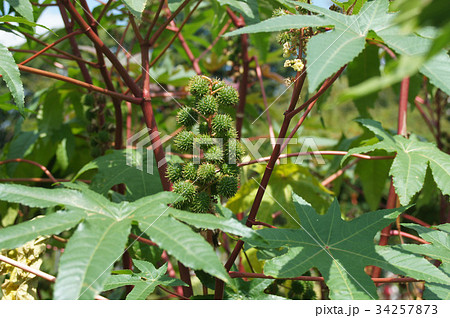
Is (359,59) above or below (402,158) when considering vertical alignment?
above

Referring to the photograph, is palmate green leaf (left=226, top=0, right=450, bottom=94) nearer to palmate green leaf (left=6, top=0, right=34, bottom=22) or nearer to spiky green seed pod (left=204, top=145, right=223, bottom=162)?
spiky green seed pod (left=204, top=145, right=223, bottom=162)

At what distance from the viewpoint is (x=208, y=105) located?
113cm

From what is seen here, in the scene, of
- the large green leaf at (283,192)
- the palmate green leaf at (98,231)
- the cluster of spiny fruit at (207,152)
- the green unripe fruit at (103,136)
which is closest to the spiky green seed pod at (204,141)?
the cluster of spiny fruit at (207,152)

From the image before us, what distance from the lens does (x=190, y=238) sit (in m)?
0.76

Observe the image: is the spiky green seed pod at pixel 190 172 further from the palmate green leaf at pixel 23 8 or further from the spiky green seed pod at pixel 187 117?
the palmate green leaf at pixel 23 8

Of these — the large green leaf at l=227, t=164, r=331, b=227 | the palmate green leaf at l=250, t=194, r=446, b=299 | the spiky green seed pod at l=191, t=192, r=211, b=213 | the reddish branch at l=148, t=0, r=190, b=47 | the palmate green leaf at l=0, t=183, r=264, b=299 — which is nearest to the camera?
the palmate green leaf at l=0, t=183, r=264, b=299

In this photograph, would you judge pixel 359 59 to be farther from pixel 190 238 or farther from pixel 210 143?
pixel 190 238

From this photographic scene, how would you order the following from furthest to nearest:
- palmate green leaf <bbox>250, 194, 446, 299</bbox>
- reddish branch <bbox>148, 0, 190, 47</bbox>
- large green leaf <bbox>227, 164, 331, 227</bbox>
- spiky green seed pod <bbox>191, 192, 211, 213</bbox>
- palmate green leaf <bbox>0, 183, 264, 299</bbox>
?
large green leaf <bbox>227, 164, 331, 227</bbox> → reddish branch <bbox>148, 0, 190, 47</bbox> → spiky green seed pod <bbox>191, 192, 211, 213</bbox> → palmate green leaf <bbox>250, 194, 446, 299</bbox> → palmate green leaf <bbox>0, 183, 264, 299</bbox>

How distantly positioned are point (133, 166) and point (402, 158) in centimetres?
96

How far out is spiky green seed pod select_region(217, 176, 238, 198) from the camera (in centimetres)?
109

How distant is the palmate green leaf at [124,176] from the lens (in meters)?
1.41

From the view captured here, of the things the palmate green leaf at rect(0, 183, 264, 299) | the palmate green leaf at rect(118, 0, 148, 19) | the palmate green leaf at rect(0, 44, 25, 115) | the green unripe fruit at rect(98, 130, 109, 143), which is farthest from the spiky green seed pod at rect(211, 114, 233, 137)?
the green unripe fruit at rect(98, 130, 109, 143)

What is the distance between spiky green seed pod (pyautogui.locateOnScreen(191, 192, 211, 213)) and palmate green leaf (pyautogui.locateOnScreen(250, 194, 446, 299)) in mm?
166

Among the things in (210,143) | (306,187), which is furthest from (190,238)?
(306,187)
